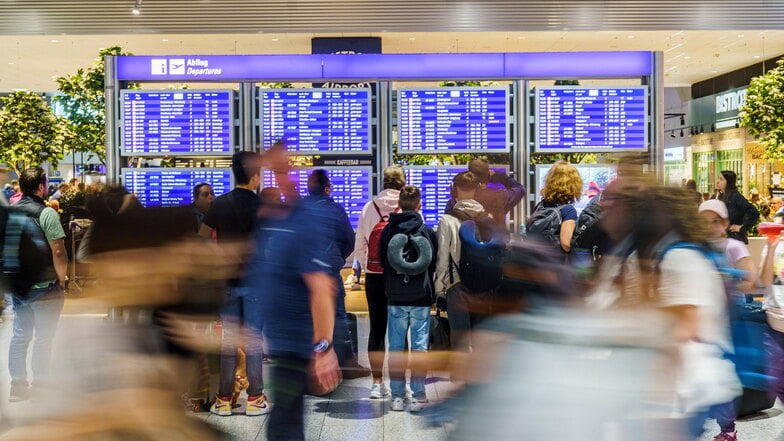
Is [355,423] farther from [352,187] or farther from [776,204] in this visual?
[776,204]

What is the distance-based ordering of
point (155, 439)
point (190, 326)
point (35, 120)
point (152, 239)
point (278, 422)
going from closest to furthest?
point (155, 439) < point (152, 239) < point (190, 326) < point (278, 422) < point (35, 120)

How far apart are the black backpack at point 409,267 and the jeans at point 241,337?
0.86 metres

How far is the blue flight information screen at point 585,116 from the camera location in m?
9.16

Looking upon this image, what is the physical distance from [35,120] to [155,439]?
17909 millimetres

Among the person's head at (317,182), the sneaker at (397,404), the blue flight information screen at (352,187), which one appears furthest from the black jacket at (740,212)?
the person's head at (317,182)

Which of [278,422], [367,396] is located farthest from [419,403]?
[278,422]

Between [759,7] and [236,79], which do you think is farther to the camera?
[759,7]

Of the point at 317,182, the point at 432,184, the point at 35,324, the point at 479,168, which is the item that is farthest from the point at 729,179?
the point at 35,324

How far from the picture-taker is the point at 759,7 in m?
14.5

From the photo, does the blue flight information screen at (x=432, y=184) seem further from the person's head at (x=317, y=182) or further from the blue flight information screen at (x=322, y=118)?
the person's head at (x=317, y=182)

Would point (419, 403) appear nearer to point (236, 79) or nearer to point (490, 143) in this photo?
point (490, 143)

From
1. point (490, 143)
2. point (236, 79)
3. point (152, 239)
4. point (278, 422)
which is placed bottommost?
point (278, 422)

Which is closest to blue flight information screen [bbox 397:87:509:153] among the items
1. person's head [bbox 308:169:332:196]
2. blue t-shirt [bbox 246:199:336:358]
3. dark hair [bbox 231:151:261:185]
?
person's head [bbox 308:169:332:196]

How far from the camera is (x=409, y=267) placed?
5.39m
